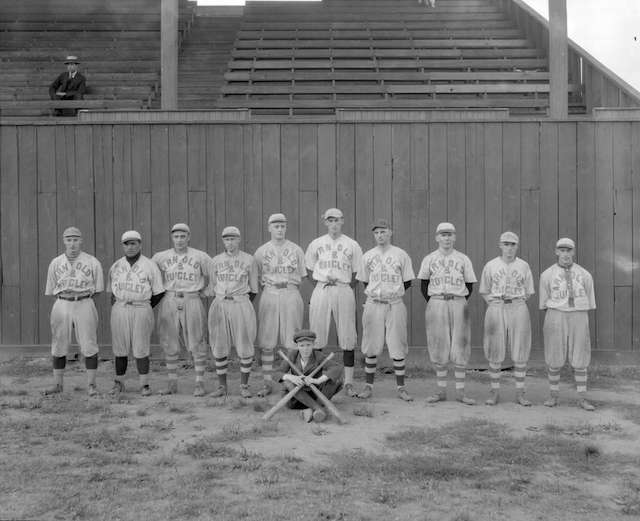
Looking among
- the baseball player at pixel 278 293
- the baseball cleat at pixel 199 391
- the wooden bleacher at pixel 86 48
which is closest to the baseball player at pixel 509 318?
the baseball player at pixel 278 293

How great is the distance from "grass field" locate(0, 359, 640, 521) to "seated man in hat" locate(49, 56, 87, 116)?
5.67 metres

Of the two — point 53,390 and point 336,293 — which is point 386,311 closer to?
point 336,293

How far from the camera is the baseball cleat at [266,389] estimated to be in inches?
301

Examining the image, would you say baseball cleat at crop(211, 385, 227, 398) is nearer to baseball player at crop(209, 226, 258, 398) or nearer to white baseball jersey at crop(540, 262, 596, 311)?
baseball player at crop(209, 226, 258, 398)

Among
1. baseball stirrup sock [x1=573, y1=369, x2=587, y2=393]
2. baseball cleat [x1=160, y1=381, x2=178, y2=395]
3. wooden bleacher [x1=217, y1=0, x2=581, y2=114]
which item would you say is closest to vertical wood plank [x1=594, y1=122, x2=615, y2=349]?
wooden bleacher [x1=217, y1=0, x2=581, y2=114]

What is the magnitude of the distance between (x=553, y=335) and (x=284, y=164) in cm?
416

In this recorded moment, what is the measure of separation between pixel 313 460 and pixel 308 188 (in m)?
4.92

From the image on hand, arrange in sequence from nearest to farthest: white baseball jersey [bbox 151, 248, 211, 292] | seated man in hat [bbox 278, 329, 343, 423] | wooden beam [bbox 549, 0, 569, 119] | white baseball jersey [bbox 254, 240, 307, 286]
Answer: seated man in hat [bbox 278, 329, 343, 423]
white baseball jersey [bbox 151, 248, 211, 292]
white baseball jersey [bbox 254, 240, 307, 286]
wooden beam [bbox 549, 0, 569, 119]

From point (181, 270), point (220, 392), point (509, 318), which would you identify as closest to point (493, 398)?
point (509, 318)

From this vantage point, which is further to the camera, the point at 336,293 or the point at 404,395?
the point at 336,293

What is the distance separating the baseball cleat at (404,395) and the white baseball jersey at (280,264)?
1.64m

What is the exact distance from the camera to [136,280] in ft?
25.6

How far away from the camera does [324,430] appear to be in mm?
6270

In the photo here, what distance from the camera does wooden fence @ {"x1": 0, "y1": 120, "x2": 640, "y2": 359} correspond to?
9.55 metres
